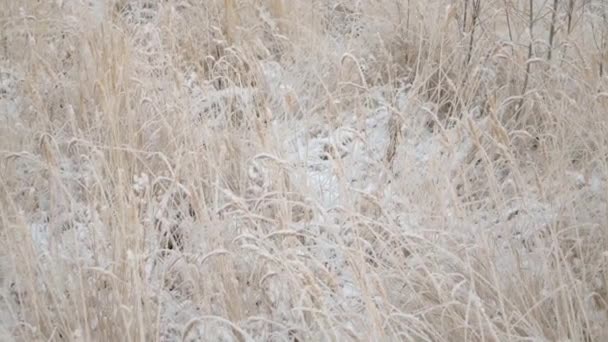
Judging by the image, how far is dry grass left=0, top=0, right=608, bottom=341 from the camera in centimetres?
161

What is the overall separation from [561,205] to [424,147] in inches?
31.3

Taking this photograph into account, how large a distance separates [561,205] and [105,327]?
1.26m

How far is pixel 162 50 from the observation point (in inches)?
118

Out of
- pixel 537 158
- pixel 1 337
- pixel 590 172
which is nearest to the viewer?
pixel 1 337

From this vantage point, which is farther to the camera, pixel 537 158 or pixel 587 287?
pixel 537 158

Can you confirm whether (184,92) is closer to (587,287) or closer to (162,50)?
(162,50)

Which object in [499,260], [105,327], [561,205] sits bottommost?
[105,327]

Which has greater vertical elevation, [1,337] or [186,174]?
[186,174]

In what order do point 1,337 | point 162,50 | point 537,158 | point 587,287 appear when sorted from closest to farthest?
1. point 1,337
2. point 587,287
3. point 537,158
4. point 162,50

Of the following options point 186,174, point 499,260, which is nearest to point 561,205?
point 499,260

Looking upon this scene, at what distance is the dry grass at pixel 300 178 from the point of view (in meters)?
1.61

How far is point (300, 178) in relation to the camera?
213 centimetres

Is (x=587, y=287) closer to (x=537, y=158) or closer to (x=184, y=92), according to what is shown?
(x=537, y=158)

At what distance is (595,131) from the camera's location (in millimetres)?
2205
